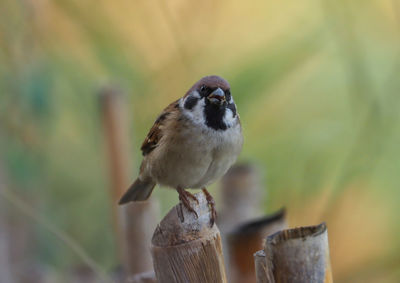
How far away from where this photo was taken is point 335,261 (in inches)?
124

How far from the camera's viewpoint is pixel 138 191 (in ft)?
8.59

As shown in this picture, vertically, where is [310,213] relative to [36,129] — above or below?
below

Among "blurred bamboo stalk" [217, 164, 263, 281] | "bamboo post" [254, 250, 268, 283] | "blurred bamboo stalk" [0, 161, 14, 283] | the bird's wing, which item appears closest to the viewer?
"bamboo post" [254, 250, 268, 283]

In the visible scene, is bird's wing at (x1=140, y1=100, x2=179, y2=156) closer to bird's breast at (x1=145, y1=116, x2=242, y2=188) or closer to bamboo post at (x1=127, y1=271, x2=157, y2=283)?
bird's breast at (x1=145, y1=116, x2=242, y2=188)

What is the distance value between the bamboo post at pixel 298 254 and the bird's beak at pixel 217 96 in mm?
1138

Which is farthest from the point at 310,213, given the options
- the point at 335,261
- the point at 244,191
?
the point at 244,191

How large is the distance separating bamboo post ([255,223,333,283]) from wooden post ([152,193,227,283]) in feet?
0.71

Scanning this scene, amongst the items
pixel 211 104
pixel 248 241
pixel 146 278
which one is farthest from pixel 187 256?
pixel 211 104

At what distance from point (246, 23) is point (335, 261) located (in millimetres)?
1493

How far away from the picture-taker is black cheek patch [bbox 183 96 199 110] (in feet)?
7.38

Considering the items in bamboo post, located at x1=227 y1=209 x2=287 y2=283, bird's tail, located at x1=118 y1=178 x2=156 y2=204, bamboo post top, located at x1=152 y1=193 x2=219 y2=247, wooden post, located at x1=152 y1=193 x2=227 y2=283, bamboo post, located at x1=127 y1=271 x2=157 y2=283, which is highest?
bird's tail, located at x1=118 y1=178 x2=156 y2=204

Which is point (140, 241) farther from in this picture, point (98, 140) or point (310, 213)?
point (98, 140)

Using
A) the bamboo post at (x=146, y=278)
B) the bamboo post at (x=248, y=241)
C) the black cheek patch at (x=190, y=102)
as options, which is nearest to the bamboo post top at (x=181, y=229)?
the bamboo post at (x=146, y=278)

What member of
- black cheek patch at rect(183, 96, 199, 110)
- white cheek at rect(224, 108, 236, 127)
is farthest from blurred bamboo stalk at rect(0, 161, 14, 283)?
white cheek at rect(224, 108, 236, 127)
